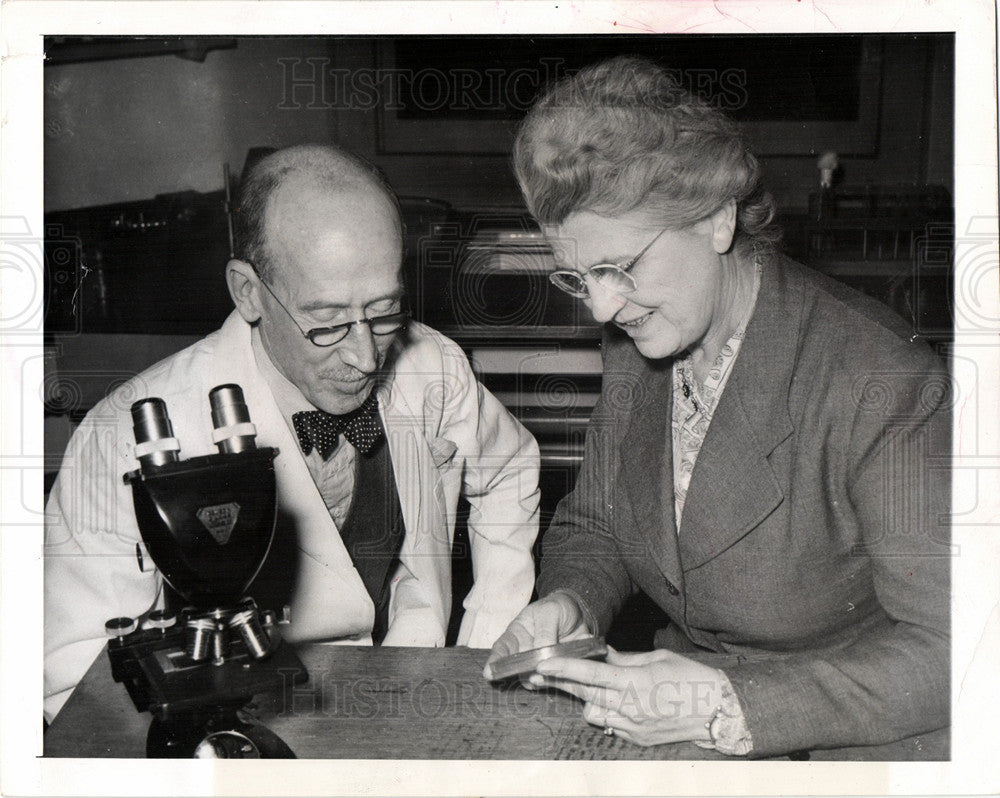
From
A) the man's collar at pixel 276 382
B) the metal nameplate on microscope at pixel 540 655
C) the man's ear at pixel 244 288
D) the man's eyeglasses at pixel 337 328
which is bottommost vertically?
the metal nameplate on microscope at pixel 540 655

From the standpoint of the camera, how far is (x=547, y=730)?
1138 millimetres

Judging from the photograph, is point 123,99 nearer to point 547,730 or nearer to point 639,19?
point 639,19

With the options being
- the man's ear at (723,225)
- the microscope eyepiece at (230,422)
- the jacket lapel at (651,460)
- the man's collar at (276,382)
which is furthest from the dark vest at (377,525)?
the man's ear at (723,225)

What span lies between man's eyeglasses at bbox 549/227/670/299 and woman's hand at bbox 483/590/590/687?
45 centimetres

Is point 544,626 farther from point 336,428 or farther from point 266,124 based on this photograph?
point 266,124

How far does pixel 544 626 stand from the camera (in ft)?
3.99

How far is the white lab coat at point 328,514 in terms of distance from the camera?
120 centimetres

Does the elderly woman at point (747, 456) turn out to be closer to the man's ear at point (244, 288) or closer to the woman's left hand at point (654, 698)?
the woman's left hand at point (654, 698)

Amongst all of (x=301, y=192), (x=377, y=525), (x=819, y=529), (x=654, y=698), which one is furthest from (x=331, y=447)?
(x=819, y=529)

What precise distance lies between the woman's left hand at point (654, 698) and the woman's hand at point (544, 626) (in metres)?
0.09

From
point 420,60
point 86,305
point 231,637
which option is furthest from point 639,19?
point 231,637

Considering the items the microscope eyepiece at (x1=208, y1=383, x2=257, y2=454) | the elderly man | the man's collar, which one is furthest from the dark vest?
the microscope eyepiece at (x1=208, y1=383, x2=257, y2=454)

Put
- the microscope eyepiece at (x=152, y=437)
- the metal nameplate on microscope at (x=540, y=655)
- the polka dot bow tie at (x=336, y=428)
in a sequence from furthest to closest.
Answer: the polka dot bow tie at (x=336, y=428) < the metal nameplate on microscope at (x=540, y=655) < the microscope eyepiece at (x=152, y=437)

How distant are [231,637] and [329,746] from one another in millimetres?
230
